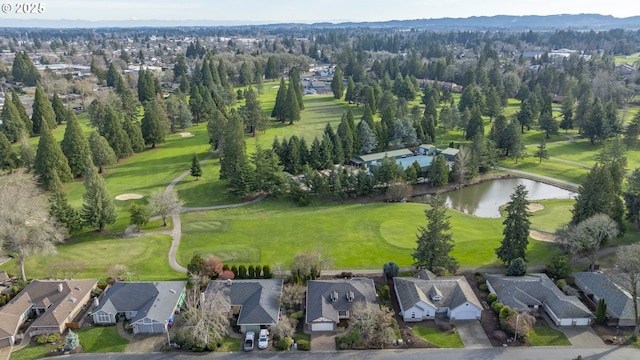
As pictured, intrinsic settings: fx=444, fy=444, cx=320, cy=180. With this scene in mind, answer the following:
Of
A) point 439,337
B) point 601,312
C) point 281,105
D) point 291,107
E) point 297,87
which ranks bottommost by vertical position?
point 439,337

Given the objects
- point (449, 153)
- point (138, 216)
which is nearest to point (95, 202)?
point (138, 216)

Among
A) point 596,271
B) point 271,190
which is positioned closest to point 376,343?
point 596,271

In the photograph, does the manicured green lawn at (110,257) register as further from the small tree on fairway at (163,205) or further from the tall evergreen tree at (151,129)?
the tall evergreen tree at (151,129)

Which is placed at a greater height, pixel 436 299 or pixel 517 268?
pixel 517 268

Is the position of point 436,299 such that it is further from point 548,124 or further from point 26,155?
point 548,124

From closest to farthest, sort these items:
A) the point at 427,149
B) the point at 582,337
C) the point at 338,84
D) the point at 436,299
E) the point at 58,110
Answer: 1. the point at 582,337
2. the point at 436,299
3. the point at 427,149
4. the point at 58,110
5. the point at 338,84

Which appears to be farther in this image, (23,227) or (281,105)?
(281,105)

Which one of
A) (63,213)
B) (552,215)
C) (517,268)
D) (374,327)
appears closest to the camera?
(374,327)

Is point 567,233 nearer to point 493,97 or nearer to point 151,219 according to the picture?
point 151,219
